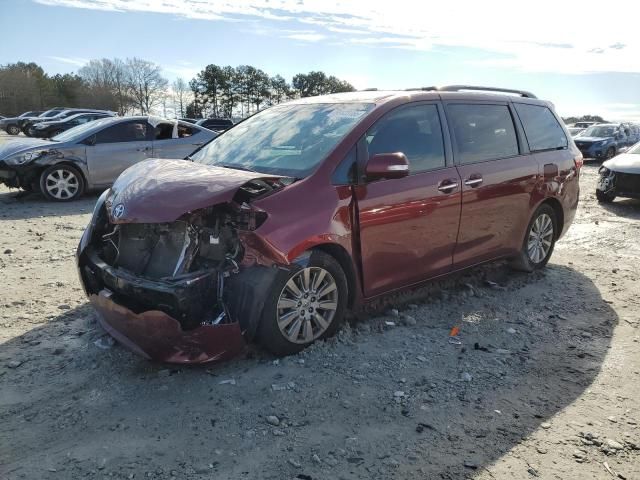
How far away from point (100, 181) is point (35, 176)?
109 cm

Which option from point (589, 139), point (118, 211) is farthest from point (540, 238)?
point (589, 139)

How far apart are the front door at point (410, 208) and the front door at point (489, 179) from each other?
0.18 meters

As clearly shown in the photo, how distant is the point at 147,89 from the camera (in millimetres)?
87625

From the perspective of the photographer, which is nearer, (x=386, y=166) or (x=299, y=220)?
(x=299, y=220)

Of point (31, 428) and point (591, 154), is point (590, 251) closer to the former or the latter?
point (31, 428)

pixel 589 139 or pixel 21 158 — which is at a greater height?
pixel 589 139

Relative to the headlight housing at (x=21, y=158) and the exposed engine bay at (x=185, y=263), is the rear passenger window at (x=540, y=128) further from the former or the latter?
the headlight housing at (x=21, y=158)

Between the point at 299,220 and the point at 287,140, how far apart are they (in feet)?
3.29

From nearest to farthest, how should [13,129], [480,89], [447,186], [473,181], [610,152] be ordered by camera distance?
[447,186], [473,181], [480,89], [610,152], [13,129]

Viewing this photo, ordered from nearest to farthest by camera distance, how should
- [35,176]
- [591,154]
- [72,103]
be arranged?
[35,176]
[591,154]
[72,103]

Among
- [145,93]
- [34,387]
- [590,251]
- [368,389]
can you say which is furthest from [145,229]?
[145,93]

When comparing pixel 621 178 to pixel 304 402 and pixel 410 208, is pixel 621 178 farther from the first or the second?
pixel 304 402

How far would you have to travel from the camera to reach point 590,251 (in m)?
7.12

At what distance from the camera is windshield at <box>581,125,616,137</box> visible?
22.0 m
